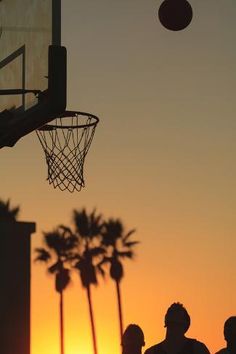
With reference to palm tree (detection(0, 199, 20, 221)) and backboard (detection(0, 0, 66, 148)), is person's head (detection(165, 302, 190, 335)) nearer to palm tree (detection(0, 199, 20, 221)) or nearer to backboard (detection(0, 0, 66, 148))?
backboard (detection(0, 0, 66, 148))

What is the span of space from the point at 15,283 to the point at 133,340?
20.1 m

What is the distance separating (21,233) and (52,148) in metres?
15.7

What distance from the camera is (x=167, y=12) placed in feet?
33.3

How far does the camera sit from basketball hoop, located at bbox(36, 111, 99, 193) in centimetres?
1209

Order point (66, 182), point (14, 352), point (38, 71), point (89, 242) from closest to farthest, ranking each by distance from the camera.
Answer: point (38, 71), point (66, 182), point (14, 352), point (89, 242)

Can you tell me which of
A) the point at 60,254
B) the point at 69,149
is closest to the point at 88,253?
the point at 60,254

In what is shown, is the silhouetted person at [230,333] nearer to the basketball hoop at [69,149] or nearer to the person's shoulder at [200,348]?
the person's shoulder at [200,348]

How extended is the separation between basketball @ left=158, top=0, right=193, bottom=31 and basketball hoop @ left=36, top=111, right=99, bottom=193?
1970 mm

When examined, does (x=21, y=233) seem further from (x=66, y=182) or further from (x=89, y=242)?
(x=66, y=182)

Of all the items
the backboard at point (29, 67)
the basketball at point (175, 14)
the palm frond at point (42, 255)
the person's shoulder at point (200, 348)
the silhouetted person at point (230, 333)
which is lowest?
the person's shoulder at point (200, 348)

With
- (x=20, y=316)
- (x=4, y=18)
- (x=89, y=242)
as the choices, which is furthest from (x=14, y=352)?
(x=4, y=18)

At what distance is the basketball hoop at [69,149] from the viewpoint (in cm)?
1209

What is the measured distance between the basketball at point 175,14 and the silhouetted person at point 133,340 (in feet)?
10.3

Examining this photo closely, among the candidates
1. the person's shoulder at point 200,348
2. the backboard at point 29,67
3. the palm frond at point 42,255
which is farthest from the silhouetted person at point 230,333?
the palm frond at point 42,255
